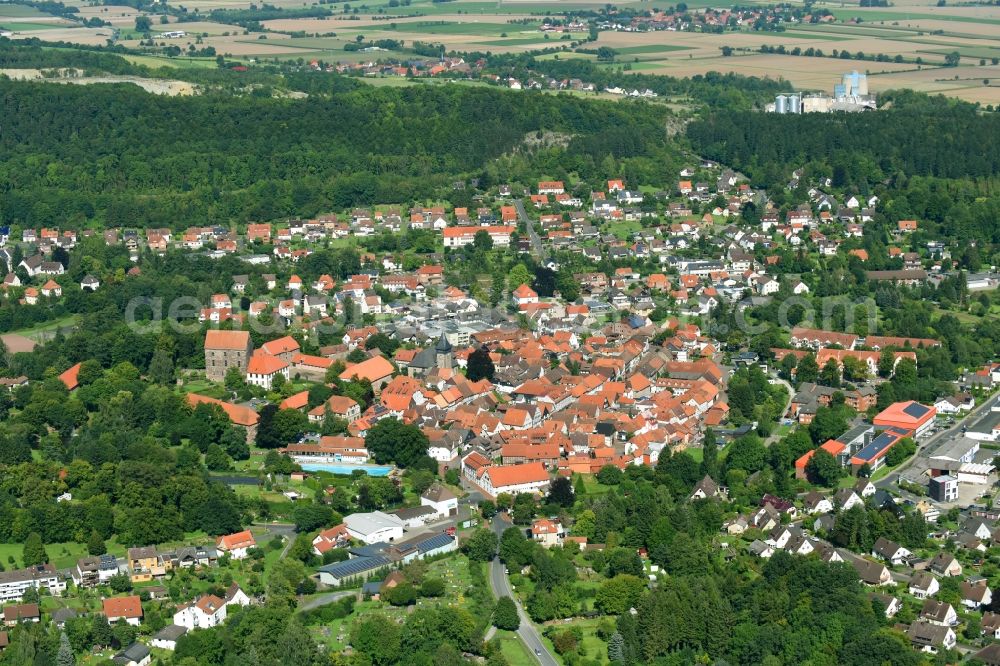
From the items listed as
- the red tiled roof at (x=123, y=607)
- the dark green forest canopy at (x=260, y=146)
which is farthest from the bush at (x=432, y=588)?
the dark green forest canopy at (x=260, y=146)

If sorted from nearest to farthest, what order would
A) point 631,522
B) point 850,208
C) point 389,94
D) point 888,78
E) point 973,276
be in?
1. point 631,522
2. point 973,276
3. point 850,208
4. point 389,94
5. point 888,78

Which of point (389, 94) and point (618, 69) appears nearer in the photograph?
point (389, 94)

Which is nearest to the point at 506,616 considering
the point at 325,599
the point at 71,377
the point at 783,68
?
the point at 325,599

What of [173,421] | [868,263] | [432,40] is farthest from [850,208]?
[432,40]

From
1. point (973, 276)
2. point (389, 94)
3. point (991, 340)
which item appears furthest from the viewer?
point (389, 94)

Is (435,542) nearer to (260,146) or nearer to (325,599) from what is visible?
(325,599)

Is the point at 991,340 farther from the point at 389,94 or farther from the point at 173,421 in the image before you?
the point at 389,94
